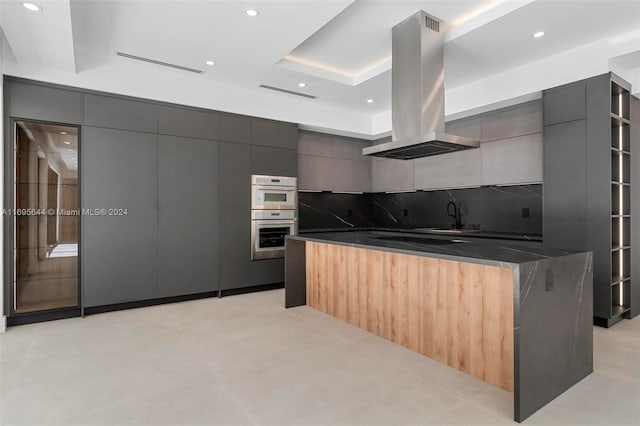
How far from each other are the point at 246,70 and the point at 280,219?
6.22 ft

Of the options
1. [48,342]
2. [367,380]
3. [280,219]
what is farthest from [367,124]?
[48,342]

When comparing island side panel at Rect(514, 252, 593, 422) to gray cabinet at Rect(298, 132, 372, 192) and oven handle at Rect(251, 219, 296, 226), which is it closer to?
oven handle at Rect(251, 219, 296, 226)

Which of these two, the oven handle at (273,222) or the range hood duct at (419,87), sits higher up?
the range hood duct at (419,87)

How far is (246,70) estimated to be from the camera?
3977 mm

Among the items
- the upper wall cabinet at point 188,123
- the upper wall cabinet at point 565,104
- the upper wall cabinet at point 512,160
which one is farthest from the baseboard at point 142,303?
the upper wall cabinet at point 565,104

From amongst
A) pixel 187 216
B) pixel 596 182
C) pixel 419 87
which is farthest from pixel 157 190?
pixel 596 182

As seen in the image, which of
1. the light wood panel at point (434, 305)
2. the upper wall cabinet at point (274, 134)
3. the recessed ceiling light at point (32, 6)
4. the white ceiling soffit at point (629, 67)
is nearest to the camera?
the light wood panel at point (434, 305)

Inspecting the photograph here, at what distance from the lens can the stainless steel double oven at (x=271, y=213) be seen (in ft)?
15.5

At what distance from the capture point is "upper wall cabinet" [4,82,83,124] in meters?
3.37

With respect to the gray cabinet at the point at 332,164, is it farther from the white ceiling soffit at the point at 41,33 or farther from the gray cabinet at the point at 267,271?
the white ceiling soffit at the point at 41,33

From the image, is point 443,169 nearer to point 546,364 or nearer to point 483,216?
point 483,216

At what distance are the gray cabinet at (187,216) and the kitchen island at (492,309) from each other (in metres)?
1.79

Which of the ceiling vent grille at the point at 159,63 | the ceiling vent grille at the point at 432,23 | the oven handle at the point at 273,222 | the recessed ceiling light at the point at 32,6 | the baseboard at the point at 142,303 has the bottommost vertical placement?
the baseboard at the point at 142,303

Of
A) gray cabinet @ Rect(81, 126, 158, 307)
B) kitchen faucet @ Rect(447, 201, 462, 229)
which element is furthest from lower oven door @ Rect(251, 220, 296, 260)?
kitchen faucet @ Rect(447, 201, 462, 229)
